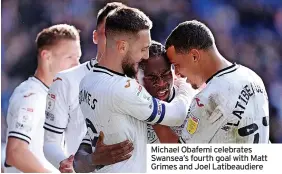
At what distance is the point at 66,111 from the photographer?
3.27m

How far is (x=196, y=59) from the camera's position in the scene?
284 cm

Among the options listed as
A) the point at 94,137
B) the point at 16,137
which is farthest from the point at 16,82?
the point at 94,137

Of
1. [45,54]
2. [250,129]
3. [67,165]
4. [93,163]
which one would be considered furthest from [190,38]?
[45,54]

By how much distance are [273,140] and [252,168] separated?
16 cm

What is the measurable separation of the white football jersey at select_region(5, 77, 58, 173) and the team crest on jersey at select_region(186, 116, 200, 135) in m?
0.91

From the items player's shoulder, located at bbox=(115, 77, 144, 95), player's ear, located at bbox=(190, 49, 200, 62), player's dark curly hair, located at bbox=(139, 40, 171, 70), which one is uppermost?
player's dark curly hair, located at bbox=(139, 40, 171, 70)

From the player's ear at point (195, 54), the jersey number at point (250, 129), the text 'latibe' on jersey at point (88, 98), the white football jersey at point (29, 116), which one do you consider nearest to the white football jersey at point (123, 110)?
the text 'latibe' on jersey at point (88, 98)

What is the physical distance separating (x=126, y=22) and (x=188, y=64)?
31 centimetres

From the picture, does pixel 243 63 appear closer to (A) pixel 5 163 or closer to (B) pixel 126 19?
(B) pixel 126 19

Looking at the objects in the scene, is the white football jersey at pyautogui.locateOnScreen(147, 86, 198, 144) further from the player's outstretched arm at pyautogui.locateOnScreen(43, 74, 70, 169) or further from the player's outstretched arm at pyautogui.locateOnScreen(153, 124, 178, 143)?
the player's outstretched arm at pyautogui.locateOnScreen(43, 74, 70, 169)

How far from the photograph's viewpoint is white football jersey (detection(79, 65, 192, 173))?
8.99 ft

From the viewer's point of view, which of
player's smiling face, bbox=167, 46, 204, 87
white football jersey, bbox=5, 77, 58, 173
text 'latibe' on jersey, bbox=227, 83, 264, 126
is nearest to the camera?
text 'latibe' on jersey, bbox=227, 83, 264, 126

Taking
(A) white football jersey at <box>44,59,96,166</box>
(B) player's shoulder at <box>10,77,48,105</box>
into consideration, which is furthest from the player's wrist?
(B) player's shoulder at <box>10,77,48,105</box>
